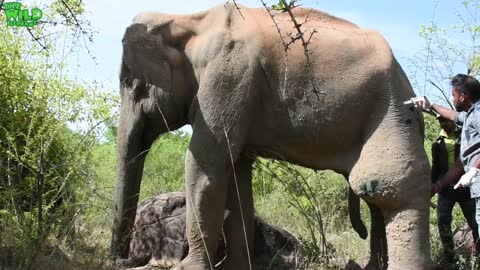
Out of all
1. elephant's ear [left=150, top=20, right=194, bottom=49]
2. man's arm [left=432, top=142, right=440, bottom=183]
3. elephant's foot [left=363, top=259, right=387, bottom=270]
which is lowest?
elephant's foot [left=363, top=259, right=387, bottom=270]

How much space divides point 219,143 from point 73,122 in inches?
70.9

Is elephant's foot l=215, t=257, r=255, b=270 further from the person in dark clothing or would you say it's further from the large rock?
the person in dark clothing

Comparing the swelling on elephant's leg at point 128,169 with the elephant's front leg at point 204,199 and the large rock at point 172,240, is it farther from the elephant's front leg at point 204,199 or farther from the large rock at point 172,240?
the elephant's front leg at point 204,199

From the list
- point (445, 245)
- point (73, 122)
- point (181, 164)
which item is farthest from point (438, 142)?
point (181, 164)

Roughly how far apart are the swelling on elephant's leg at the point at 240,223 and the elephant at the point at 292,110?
39 cm

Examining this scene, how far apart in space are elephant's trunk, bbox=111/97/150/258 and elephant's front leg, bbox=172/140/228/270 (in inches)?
25.5

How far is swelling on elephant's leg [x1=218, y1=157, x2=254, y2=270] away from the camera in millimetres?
5953

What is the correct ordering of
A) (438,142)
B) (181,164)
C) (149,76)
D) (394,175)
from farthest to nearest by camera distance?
(181,164) → (438,142) → (149,76) → (394,175)

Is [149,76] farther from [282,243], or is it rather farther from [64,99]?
[282,243]

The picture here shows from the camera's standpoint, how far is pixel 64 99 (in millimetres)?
6371

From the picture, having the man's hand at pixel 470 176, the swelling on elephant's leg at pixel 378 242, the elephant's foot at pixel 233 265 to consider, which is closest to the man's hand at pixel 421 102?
the man's hand at pixel 470 176

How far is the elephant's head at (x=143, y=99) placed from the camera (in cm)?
561

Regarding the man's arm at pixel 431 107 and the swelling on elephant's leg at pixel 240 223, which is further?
the swelling on elephant's leg at pixel 240 223

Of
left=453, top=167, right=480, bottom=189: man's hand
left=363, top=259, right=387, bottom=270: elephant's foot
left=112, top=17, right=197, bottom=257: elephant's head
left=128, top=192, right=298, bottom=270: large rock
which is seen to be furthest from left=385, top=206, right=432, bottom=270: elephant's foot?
left=112, top=17, right=197, bottom=257: elephant's head
